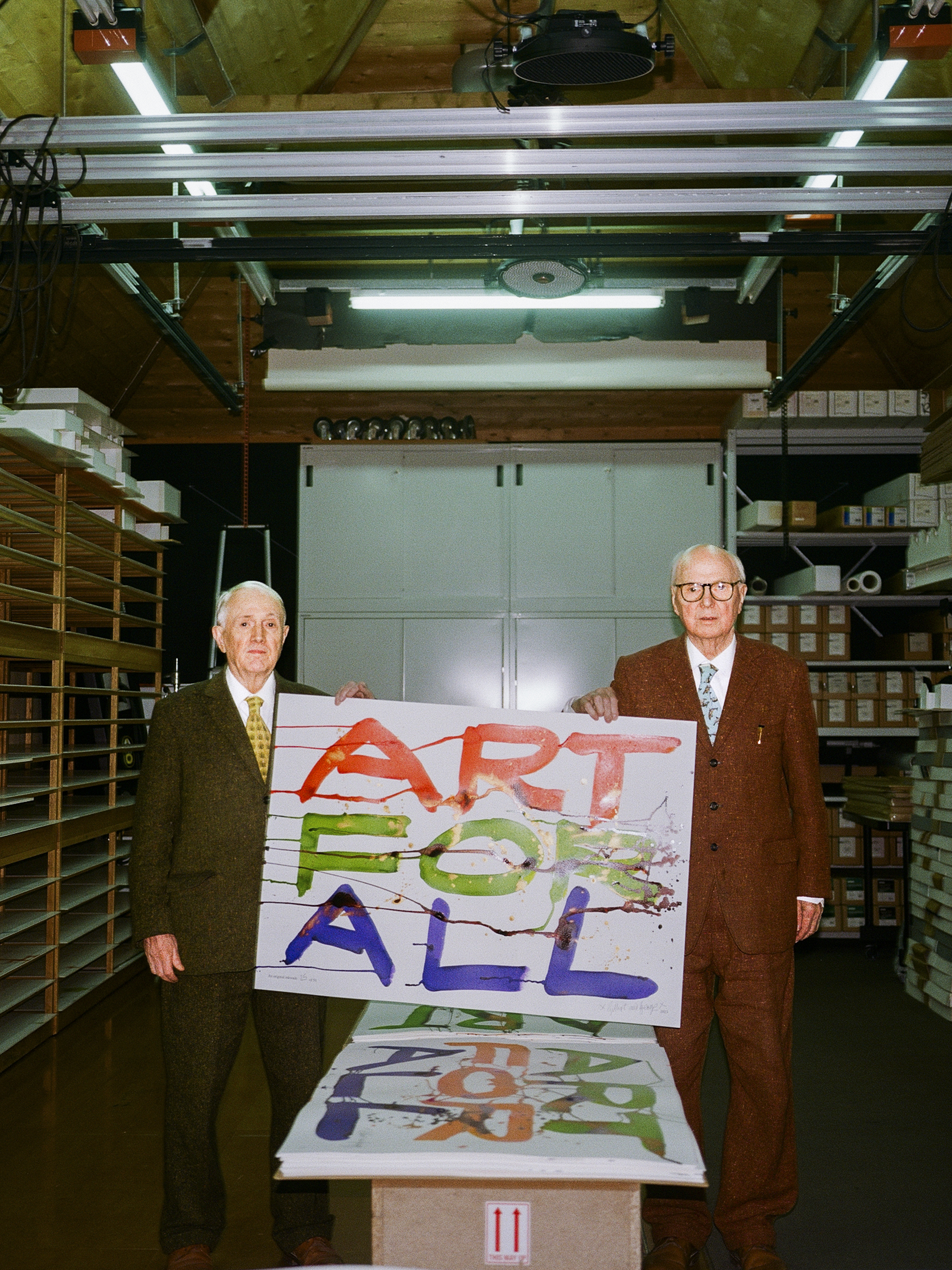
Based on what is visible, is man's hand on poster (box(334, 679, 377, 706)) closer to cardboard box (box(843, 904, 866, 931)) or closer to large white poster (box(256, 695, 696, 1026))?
large white poster (box(256, 695, 696, 1026))

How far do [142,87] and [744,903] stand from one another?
10.5 ft

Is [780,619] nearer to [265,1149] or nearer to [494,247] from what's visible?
[494,247]

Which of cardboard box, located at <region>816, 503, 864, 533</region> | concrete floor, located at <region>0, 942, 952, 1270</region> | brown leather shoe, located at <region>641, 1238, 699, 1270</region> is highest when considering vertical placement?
cardboard box, located at <region>816, 503, 864, 533</region>

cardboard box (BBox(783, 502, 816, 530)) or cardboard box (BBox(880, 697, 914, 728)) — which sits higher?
cardboard box (BBox(783, 502, 816, 530))

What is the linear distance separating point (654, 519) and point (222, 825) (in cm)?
561

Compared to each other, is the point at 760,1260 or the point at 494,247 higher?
the point at 494,247

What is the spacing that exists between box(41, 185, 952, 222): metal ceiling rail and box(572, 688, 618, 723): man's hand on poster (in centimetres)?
193

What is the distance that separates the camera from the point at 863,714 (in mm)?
7066

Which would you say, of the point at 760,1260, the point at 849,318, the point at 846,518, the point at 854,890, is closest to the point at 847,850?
the point at 854,890

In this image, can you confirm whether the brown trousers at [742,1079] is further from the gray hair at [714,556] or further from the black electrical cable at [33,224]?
the black electrical cable at [33,224]

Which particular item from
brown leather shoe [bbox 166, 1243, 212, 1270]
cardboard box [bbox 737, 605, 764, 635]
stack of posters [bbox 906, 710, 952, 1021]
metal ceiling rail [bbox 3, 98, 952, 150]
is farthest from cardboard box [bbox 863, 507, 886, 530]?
brown leather shoe [bbox 166, 1243, 212, 1270]

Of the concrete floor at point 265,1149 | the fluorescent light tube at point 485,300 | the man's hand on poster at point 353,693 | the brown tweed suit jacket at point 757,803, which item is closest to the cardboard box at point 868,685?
the concrete floor at point 265,1149

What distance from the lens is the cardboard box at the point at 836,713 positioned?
23.1ft

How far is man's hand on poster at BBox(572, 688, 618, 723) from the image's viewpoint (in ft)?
8.02
